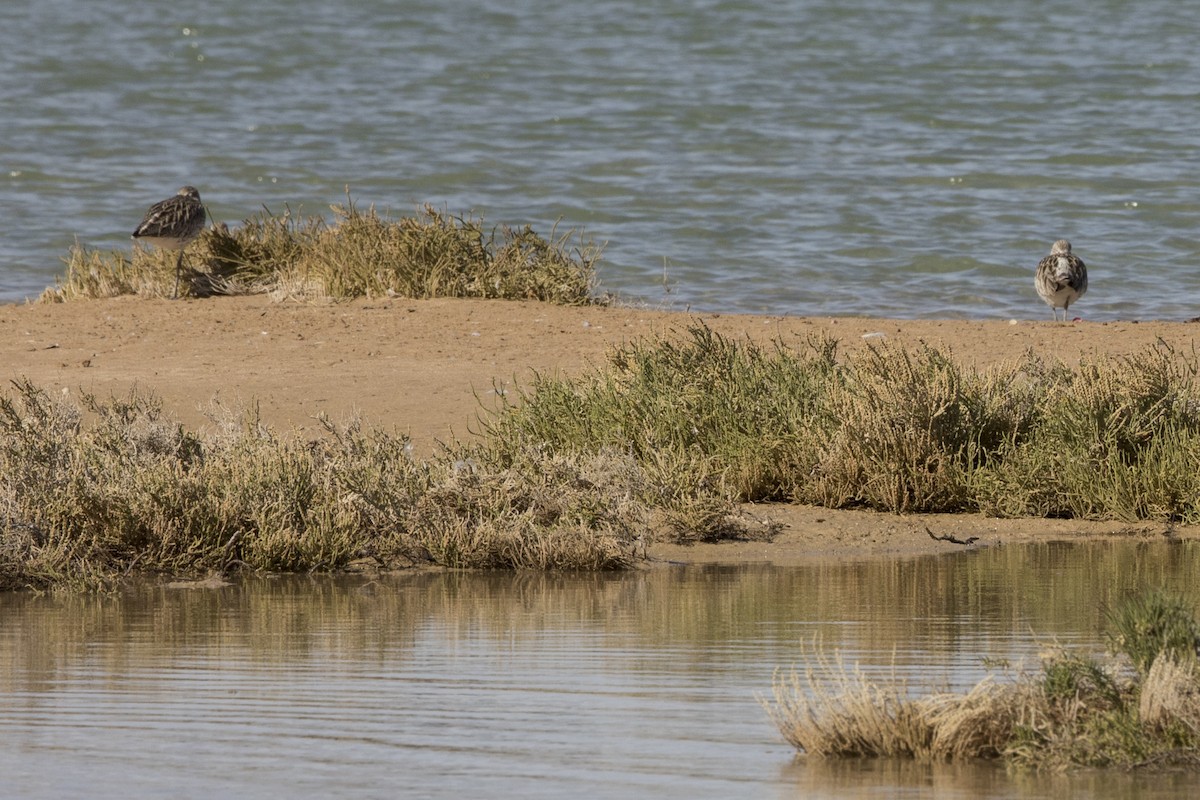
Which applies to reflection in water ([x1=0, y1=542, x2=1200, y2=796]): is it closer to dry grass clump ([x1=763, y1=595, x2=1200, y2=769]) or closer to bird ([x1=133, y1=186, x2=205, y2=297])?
dry grass clump ([x1=763, y1=595, x2=1200, y2=769])

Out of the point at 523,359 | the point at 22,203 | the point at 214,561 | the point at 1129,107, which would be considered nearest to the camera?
the point at 214,561

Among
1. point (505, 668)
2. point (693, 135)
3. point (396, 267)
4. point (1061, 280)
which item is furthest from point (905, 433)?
point (693, 135)

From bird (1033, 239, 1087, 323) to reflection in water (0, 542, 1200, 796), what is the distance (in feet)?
25.6

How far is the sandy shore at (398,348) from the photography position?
11977 mm

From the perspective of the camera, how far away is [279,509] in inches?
357

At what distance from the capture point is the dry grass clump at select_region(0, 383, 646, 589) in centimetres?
897

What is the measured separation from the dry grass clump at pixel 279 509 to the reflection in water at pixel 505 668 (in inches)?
6.4

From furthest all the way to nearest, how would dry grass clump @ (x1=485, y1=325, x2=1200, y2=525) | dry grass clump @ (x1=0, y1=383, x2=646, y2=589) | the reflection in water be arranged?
1. dry grass clump @ (x1=485, y1=325, x2=1200, y2=525)
2. dry grass clump @ (x1=0, y1=383, x2=646, y2=589)
3. the reflection in water

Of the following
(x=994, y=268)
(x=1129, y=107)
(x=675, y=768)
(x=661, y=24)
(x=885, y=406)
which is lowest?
(x=675, y=768)

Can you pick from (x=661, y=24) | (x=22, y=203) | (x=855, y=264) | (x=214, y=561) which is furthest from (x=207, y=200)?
(x=661, y=24)

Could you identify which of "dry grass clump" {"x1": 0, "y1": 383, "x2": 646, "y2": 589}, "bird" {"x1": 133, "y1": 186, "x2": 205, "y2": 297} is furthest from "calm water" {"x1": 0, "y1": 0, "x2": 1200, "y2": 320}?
"dry grass clump" {"x1": 0, "y1": 383, "x2": 646, "y2": 589}

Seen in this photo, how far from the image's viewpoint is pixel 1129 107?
32.6 m

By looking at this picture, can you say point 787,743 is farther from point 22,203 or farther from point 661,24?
point 661,24

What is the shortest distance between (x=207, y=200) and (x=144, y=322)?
10012mm
